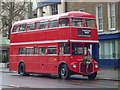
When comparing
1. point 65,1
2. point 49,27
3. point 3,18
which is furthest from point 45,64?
point 3,18

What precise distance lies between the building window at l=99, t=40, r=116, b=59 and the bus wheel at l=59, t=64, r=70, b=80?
1190 cm

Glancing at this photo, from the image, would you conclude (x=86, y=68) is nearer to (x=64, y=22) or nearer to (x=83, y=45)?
(x=83, y=45)

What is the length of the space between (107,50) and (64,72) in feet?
44.7

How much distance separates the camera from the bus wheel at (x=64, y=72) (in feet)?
79.7

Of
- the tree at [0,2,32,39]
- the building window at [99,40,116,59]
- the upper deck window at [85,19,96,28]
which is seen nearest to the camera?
the upper deck window at [85,19,96,28]

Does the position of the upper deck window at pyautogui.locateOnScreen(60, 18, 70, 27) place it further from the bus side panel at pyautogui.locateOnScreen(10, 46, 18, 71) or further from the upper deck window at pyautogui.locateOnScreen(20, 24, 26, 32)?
the bus side panel at pyautogui.locateOnScreen(10, 46, 18, 71)

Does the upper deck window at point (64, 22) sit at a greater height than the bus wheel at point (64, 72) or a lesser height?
greater

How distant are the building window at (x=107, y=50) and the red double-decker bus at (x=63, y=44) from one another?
10.4 m

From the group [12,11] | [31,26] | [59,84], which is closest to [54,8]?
[12,11]

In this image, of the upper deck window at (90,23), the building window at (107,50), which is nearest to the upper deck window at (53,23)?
the upper deck window at (90,23)

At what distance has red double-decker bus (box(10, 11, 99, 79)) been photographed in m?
24.4

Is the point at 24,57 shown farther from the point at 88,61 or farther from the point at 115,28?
the point at 115,28

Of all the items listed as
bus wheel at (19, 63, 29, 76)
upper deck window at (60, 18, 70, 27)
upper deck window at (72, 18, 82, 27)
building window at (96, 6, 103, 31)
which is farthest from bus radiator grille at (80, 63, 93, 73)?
building window at (96, 6, 103, 31)

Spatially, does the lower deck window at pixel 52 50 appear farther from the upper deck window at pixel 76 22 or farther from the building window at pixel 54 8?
the building window at pixel 54 8
